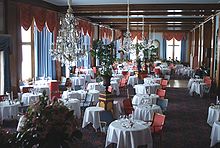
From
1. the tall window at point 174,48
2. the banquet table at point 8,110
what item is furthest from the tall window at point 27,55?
the tall window at point 174,48

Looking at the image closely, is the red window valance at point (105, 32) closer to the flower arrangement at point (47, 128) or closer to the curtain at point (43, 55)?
the curtain at point (43, 55)

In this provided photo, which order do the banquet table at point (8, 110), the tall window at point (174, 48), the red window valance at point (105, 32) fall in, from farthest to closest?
1. the tall window at point (174, 48)
2. the red window valance at point (105, 32)
3. the banquet table at point (8, 110)

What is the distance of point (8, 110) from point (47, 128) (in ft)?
18.4

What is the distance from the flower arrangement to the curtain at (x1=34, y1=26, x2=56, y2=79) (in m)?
9.88

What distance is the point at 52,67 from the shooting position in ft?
46.2

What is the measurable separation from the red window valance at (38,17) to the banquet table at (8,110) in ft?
11.2

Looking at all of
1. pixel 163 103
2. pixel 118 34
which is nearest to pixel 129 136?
pixel 163 103

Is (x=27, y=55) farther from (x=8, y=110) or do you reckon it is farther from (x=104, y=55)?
(x=104, y=55)

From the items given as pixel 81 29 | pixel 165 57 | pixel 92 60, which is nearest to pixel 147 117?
pixel 81 29

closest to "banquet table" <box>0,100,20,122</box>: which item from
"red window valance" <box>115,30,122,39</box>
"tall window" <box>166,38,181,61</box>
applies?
"red window valance" <box>115,30,122,39</box>

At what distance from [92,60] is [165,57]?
11.5 m

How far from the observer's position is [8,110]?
8.69 meters

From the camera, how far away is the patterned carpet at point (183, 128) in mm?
7645

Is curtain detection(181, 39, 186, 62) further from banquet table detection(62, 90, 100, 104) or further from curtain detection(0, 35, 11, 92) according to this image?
curtain detection(0, 35, 11, 92)
